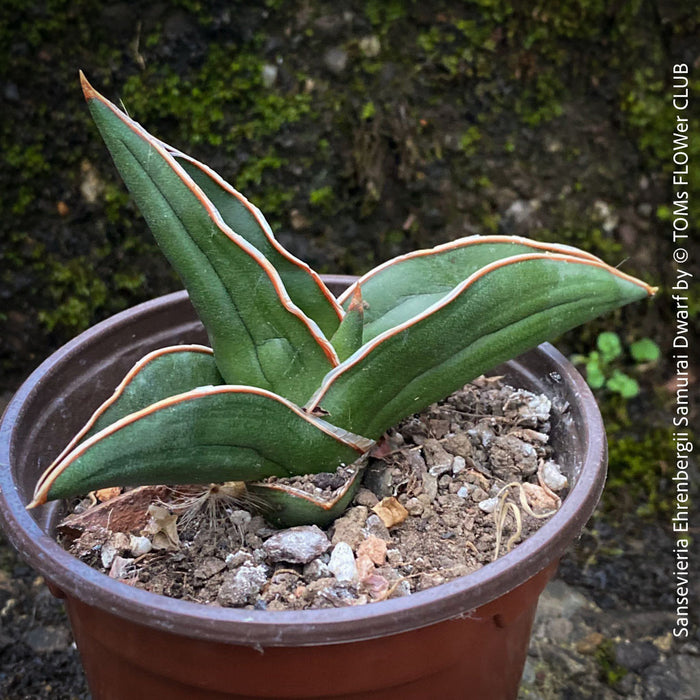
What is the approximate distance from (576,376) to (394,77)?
0.82m

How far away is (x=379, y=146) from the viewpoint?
1.62 metres

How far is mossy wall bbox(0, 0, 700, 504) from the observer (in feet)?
5.05

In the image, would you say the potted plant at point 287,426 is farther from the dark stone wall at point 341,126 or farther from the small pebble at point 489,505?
the dark stone wall at point 341,126

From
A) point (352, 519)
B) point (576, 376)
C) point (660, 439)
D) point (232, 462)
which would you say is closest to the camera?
point (232, 462)

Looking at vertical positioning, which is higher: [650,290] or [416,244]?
[650,290]

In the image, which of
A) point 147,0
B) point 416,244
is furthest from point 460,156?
point 147,0

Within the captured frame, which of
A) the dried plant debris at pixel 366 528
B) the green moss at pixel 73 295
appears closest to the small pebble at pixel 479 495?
the dried plant debris at pixel 366 528

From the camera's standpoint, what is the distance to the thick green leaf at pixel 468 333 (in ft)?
2.68

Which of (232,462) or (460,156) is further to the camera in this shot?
(460,156)

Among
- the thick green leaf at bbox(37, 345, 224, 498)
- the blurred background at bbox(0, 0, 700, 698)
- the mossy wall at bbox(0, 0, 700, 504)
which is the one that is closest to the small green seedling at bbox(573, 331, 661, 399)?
the blurred background at bbox(0, 0, 700, 698)

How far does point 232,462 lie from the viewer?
2.63 feet

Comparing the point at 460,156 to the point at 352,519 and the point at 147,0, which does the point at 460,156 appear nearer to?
the point at 147,0

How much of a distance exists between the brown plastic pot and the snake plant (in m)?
0.11

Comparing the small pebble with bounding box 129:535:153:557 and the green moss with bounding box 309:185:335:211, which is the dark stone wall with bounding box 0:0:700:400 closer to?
the green moss with bounding box 309:185:335:211
